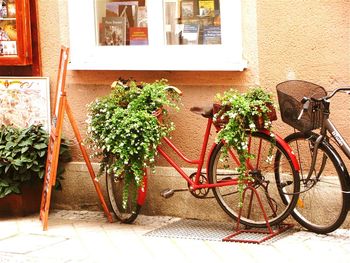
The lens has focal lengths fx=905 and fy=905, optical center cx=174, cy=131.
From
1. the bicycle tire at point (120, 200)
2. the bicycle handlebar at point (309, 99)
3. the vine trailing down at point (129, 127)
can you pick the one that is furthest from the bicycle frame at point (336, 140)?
the bicycle tire at point (120, 200)

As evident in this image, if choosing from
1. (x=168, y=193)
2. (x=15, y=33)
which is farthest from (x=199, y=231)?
(x=15, y=33)

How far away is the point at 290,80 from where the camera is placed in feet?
24.4

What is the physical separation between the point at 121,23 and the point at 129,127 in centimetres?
152

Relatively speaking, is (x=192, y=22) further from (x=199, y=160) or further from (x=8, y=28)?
(x=8, y=28)

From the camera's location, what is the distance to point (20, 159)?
27.1 ft

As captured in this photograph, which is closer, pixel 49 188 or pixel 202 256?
pixel 202 256

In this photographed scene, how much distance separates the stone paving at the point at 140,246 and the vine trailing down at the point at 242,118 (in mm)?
568

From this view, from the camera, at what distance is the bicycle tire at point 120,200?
8.08m

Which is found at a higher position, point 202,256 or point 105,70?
point 105,70

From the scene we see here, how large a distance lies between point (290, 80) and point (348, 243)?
1399mm

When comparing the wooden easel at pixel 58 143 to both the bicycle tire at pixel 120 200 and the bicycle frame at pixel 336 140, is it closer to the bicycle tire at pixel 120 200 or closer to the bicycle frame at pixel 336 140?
the bicycle tire at pixel 120 200

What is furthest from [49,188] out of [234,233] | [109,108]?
[234,233]

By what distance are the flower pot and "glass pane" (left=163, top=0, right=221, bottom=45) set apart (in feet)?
6.16

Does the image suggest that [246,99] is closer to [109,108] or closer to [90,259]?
[109,108]
